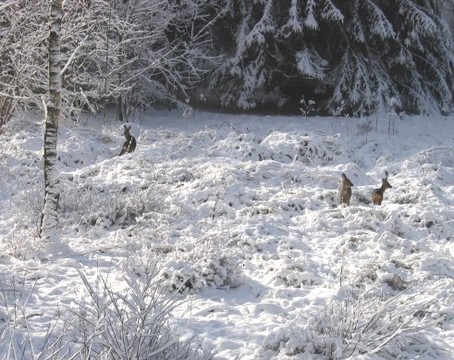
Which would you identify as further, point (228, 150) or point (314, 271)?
point (228, 150)

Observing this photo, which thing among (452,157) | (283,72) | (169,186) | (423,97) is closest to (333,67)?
(283,72)

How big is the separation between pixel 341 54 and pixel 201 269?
1003 centimetres

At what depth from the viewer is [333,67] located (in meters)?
13.6

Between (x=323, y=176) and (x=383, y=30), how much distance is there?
604 cm

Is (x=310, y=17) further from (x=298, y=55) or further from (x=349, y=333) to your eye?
(x=349, y=333)

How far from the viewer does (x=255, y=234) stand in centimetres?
634

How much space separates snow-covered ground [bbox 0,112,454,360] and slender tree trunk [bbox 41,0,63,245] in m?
0.22

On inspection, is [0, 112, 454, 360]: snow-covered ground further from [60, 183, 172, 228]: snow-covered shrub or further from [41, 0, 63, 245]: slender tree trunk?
[41, 0, 63, 245]: slender tree trunk

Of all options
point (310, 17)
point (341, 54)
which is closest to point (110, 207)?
point (310, 17)

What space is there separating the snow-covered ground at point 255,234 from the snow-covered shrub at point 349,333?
0.01 metres

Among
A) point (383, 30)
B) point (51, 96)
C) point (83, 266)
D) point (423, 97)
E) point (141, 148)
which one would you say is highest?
point (383, 30)

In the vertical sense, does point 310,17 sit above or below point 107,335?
above

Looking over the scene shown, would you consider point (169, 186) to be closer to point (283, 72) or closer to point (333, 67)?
point (283, 72)

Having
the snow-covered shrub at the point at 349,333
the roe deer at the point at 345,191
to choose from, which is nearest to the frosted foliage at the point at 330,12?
the roe deer at the point at 345,191
